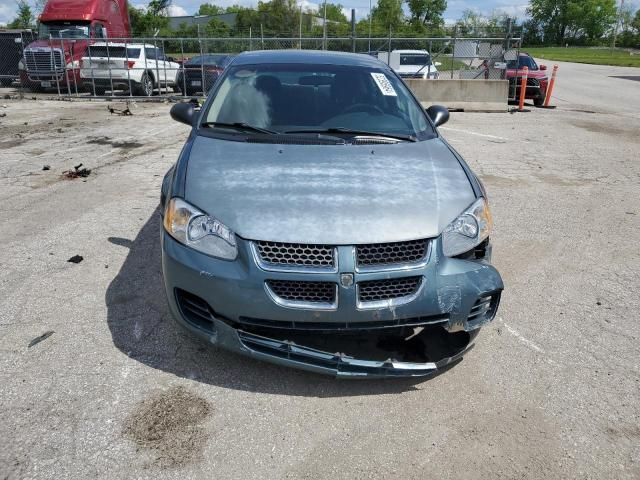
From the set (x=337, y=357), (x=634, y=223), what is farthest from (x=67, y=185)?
(x=634, y=223)

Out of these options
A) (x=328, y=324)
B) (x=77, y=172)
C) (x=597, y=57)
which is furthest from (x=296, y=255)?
(x=597, y=57)

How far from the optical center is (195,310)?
9.76ft

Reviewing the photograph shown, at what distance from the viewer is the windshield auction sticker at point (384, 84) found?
4.39 m

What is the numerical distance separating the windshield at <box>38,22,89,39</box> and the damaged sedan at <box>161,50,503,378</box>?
18347 mm

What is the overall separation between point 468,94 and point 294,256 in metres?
14.4

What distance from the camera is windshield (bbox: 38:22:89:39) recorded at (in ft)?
62.1

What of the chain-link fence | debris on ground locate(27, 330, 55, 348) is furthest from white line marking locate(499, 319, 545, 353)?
the chain-link fence

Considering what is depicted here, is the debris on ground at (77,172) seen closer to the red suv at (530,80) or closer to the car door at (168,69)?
the car door at (168,69)

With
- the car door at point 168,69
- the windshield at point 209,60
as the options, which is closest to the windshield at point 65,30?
the car door at point 168,69

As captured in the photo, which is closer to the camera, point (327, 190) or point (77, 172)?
point (327, 190)

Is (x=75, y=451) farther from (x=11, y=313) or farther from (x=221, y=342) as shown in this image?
(x=11, y=313)

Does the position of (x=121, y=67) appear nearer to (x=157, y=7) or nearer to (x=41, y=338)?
(x=41, y=338)

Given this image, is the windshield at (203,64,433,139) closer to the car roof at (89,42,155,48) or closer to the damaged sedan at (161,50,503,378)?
the damaged sedan at (161,50,503,378)

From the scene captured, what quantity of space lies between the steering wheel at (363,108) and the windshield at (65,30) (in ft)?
59.4
